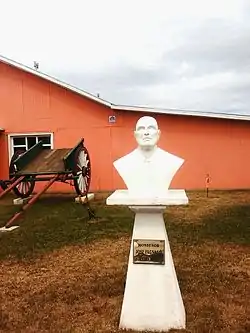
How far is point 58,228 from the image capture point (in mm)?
8289

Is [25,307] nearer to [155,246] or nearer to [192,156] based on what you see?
[155,246]

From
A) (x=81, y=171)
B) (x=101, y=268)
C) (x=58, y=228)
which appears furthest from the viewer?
(x=81, y=171)

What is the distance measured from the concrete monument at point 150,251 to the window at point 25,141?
10.9 meters

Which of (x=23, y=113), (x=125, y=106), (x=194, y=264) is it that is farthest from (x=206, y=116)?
(x=194, y=264)

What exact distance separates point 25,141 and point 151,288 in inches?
455

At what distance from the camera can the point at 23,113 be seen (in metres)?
14.7

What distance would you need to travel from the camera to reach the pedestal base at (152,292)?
Answer: 13.0 ft

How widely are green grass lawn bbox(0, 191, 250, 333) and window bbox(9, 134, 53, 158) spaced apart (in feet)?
16.8

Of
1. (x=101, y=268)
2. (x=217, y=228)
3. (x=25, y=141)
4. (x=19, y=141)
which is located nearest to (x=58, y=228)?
(x=101, y=268)

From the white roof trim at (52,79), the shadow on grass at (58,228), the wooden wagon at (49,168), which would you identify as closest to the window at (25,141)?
the white roof trim at (52,79)

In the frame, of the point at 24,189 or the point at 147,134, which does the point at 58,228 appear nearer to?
the point at 24,189

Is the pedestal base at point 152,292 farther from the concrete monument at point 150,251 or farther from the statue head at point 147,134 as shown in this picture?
the statue head at point 147,134

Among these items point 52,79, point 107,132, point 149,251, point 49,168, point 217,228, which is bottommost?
point 217,228

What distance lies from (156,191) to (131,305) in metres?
1.05
